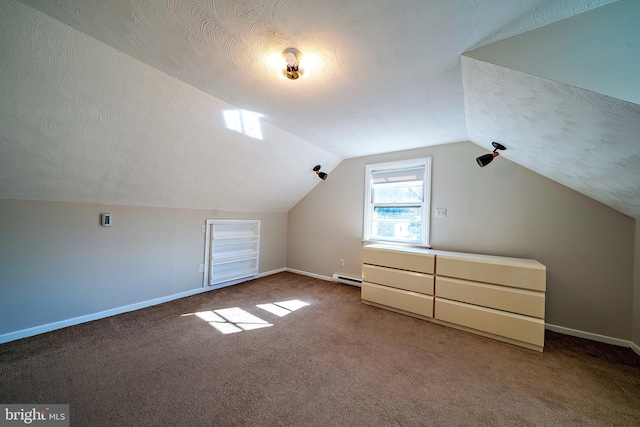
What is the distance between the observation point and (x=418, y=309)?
2814 mm

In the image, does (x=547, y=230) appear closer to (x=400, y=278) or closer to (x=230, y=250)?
(x=400, y=278)

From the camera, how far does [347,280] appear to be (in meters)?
4.08

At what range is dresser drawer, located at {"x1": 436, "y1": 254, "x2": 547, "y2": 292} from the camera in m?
2.22

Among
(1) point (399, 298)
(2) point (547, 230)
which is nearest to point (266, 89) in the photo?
(1) point (399, 298)

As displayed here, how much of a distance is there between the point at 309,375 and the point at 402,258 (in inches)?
72.1

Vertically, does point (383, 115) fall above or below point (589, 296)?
above

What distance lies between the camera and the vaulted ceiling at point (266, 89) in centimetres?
123

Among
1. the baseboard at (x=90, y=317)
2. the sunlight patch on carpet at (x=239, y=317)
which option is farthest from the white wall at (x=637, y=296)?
the baseboard at (x=90, y=317)

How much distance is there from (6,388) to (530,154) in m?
4.73

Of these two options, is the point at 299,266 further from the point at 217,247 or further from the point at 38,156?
the point at 38,156

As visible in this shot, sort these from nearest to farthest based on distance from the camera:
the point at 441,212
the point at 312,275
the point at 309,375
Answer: the point at 309,375 → the point at 441,212 → the point at 312,275

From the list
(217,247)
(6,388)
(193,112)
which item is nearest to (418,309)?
(217,247)

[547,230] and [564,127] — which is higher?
A: [564,127]

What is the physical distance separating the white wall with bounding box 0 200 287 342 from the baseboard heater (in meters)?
2.33
